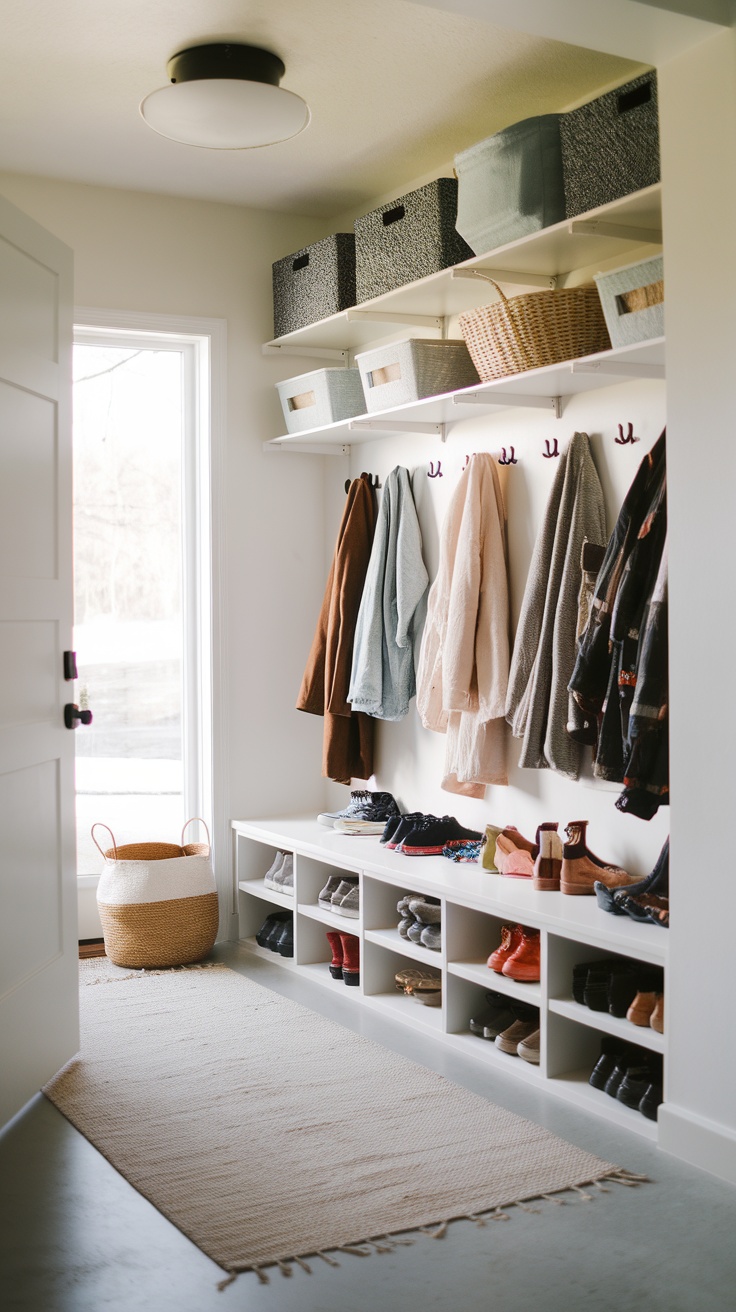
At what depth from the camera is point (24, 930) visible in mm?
2895

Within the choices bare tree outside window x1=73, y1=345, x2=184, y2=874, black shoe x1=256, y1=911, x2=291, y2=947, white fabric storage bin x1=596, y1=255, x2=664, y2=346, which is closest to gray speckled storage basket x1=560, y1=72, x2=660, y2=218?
white fabric storage bin x1=596, y1=255, x2=664, y2=346

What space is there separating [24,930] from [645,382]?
Answer: 2083 mm

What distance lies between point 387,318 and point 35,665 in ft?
5.74

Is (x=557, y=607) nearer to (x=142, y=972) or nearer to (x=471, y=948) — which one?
(x=471, y=948)

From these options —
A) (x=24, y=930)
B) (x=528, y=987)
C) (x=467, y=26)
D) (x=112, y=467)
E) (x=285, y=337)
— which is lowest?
(x=528, y=987)

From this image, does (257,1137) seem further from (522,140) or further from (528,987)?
(522,140)

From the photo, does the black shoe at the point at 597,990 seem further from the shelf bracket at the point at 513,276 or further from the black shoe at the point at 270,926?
the shelf bracket at the point at 513,276

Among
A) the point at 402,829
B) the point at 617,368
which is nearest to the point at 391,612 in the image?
the point at 402,829

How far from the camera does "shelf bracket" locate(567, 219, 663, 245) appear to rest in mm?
2971

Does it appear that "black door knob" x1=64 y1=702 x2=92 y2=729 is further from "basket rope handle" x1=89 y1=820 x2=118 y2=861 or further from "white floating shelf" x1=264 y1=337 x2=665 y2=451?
"white floating shelf" x1=264 y1=337 x2=665 y2=451

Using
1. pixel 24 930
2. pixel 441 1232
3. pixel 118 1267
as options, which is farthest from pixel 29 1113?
pixel 441 1232

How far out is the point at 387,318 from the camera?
13.1 ft

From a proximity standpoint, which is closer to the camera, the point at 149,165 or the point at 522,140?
the point at 522,140

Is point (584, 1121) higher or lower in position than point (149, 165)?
lower
